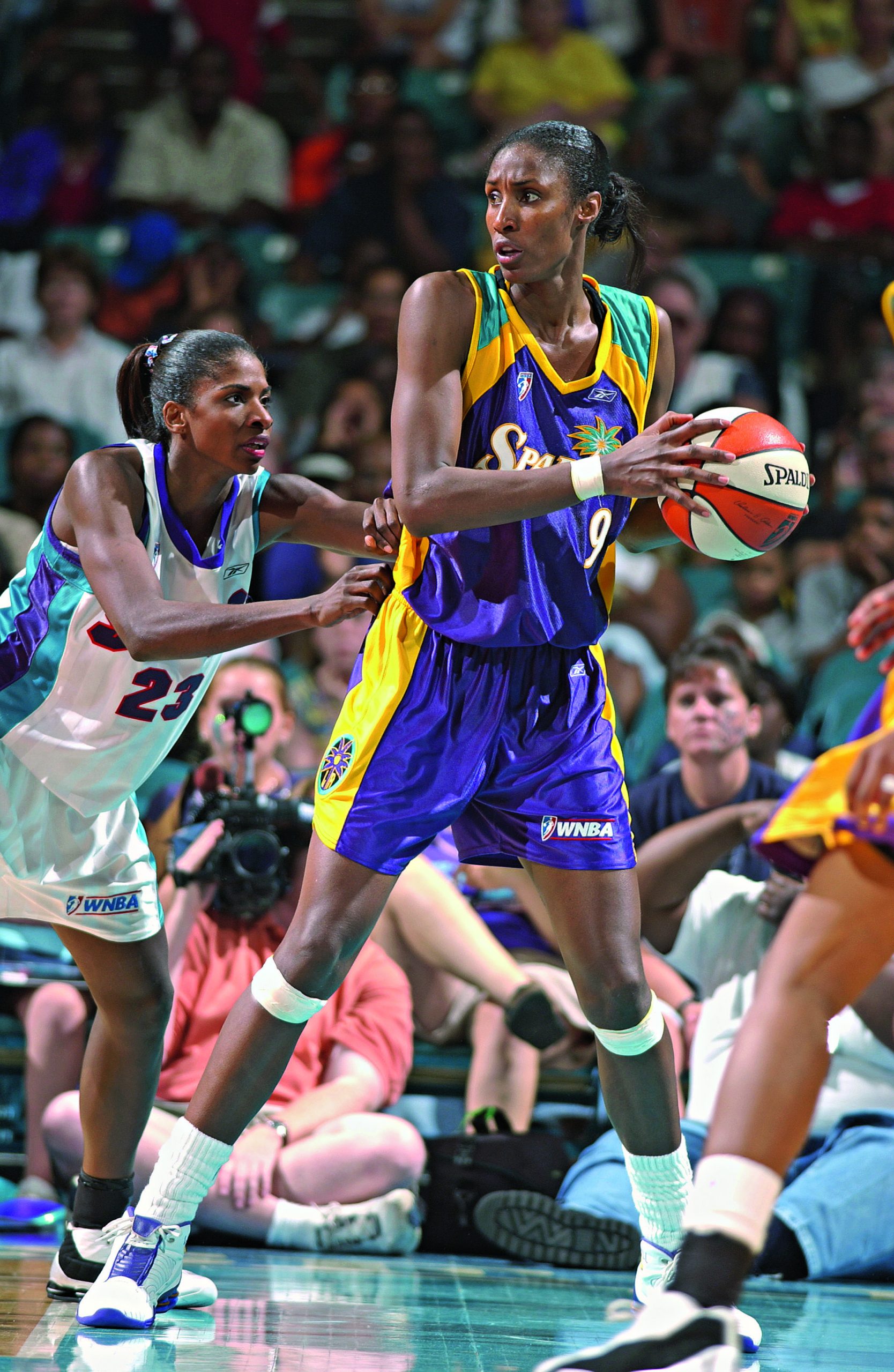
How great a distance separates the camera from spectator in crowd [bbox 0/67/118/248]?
28.0 feet

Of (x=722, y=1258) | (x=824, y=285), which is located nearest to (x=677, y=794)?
(x=722, y=1258)

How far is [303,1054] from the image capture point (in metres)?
4.44

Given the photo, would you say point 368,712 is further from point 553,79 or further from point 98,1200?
point 553,79

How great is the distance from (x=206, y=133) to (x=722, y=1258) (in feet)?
26.9

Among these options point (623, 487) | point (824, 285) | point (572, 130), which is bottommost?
point (623, 487)

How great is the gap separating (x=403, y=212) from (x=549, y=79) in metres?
1.52

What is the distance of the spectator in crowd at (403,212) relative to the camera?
845 centimetres

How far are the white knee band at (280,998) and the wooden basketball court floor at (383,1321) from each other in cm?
57

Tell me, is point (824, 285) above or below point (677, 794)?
above

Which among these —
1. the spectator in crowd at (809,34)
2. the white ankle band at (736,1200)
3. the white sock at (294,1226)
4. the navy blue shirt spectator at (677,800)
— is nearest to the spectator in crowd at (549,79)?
the spectator in crowd at (809,34)

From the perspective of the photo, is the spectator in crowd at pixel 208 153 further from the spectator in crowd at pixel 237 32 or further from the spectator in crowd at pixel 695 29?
the spectator in crowd at pixel 695 29

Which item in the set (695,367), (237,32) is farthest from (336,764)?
(237,32)

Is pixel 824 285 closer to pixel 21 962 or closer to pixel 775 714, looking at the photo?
pixel 775 714

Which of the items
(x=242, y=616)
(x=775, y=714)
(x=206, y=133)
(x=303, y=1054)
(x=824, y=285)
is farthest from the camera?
(x=206, y=133)
